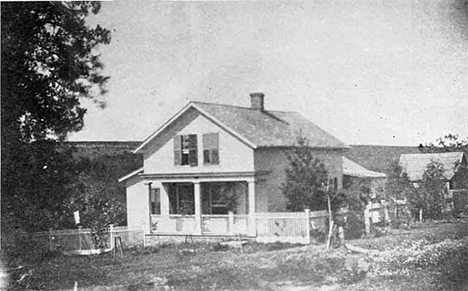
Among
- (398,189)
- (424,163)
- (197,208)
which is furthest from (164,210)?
(424,163)

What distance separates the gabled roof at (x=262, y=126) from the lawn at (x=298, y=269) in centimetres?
165

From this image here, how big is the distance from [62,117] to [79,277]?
2582 mm

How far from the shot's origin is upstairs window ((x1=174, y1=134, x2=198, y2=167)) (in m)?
9.92

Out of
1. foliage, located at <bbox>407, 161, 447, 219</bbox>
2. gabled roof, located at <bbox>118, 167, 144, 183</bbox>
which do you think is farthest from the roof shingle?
gabled roof, located at <bbox>118, 167, 144, 183</bbox>

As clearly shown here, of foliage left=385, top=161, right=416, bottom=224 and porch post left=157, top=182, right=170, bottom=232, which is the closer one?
foliage left=385, top=161, right=416, bottom=224

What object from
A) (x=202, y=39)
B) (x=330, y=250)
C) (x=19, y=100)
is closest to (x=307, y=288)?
(x=330, y=250)

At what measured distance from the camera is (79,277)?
898 centimetres

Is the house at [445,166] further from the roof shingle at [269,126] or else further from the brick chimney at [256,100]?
the brick chimney at [256,100]

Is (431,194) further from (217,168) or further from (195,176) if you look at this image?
(195,176)

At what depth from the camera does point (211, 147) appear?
9.85 m

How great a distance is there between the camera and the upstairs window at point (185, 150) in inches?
391

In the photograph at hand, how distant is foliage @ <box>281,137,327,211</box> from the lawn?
0.73 meters

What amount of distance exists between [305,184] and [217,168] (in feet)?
6.81

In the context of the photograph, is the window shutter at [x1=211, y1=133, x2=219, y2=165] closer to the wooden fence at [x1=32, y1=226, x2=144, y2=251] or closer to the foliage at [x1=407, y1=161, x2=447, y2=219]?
the wooden fence at [x1=32, y1=226, x2=144, y2=251]
